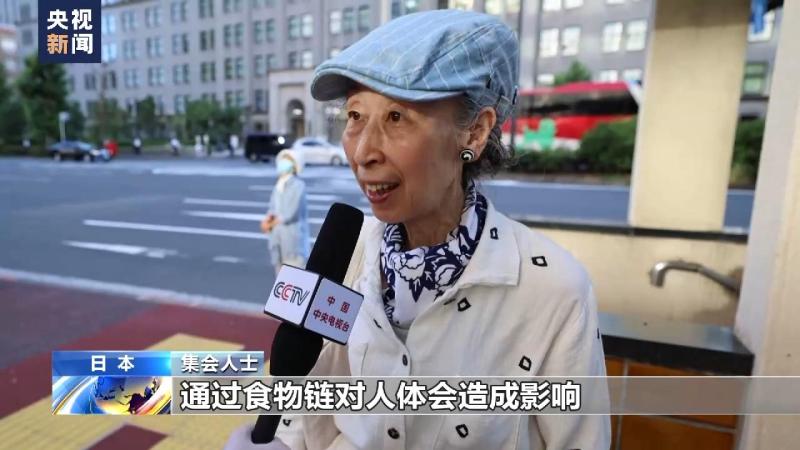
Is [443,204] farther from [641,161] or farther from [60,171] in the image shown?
[60,171]

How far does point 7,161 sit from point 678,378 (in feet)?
92.9

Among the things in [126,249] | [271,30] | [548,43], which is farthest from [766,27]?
[271,30]

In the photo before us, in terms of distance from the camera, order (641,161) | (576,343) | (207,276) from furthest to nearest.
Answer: (207,276) → (641,161) → (576,343)

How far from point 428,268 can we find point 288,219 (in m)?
3.80

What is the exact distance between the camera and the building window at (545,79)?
21016 mm

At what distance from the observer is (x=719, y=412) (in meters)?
1.53

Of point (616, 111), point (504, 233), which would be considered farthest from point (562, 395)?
point (616, 111)

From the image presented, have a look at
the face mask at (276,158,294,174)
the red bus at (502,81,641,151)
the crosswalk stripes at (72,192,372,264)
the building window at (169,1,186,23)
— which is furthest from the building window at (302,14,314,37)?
the face mask at (276,158,294,174)

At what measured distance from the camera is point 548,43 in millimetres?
16797

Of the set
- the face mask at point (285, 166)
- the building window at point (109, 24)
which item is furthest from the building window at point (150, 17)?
the face mask at point (285, 166)

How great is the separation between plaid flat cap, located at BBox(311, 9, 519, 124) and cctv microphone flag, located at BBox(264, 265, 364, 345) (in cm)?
35

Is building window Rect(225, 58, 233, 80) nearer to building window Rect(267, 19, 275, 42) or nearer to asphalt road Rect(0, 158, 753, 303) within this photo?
building window Rect(267, 19, 275, 42)

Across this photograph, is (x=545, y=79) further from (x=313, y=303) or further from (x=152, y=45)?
(x=313, y=303)

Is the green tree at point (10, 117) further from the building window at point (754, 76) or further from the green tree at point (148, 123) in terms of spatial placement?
the building window at point (754, 76)
